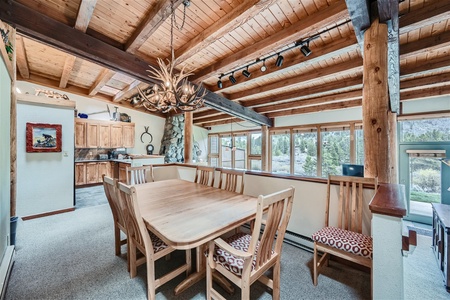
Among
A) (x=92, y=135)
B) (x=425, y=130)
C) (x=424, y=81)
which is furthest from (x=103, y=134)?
(x=425, y=130)

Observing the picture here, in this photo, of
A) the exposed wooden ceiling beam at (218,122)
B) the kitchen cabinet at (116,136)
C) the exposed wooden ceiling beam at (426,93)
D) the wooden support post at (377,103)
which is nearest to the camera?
the wooden support post at (377,103)

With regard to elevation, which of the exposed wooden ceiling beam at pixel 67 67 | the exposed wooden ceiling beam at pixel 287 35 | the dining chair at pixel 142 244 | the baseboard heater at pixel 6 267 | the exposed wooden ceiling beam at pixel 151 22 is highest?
the exposed wooden ceiling beam at pixel 67 67

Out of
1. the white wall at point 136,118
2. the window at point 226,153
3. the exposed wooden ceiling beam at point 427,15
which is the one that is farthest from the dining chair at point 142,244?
the window at point 226,153

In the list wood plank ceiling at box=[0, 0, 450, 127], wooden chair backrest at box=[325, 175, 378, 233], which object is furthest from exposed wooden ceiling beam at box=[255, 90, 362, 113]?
wooden chair backrest at box=[325, 175, 378, 233]

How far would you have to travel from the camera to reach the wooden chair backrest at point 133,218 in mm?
1360

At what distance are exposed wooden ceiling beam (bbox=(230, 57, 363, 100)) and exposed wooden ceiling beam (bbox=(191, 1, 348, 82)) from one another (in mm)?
1219

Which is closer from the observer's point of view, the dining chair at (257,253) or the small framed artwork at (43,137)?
the dining chair at (257,253)

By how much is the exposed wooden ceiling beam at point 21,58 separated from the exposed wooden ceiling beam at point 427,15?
228 inches

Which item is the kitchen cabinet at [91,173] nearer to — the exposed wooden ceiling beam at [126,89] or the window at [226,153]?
the exposed wooden ceiling beam at [126,89]

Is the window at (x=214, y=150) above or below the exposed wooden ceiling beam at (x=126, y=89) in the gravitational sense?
below

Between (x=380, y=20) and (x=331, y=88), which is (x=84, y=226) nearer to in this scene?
(x=380, y=20)

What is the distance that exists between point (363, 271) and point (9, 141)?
4.30 metres

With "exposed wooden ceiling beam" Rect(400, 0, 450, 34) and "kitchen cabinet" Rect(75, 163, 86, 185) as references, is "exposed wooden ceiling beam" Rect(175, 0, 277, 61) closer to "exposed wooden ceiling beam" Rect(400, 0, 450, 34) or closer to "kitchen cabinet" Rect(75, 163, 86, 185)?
"exposed wooden ceiling beam" Rect(400, 0, 450, 34)

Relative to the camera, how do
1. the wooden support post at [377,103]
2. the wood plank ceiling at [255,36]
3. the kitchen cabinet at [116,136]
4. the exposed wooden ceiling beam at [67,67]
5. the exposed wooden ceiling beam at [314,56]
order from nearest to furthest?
the wooden support post at [377,103]
the wood plank ceiling at [255,36]
the exposed wooden ceiling beam at [314,56]
the exposed wooden ceiling beam at [67,67]
the kitchen cabinet at [116,136]
